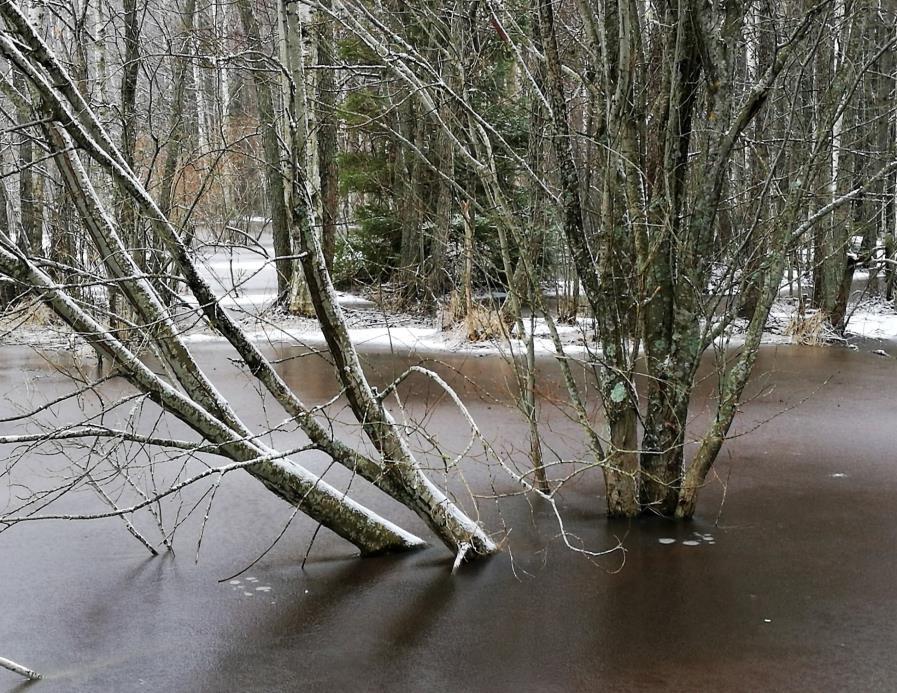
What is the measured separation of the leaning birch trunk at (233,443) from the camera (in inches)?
175

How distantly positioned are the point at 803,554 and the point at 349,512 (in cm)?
280

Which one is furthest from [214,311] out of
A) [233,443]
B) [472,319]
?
[472,319]

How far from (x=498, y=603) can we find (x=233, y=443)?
169 centimetres

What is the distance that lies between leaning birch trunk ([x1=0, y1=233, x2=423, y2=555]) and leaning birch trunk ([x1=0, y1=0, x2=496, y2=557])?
11.4 inches

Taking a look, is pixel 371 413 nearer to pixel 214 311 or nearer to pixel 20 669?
pixel 214 311

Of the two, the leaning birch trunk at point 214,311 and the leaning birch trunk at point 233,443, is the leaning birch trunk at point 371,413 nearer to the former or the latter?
the leaning birch trunk at point 214,311

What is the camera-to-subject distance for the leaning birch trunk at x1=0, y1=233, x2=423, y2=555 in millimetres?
4434

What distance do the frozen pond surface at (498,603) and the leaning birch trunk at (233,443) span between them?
19 centimetres

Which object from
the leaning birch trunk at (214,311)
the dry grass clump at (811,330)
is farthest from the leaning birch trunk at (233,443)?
the dry grass clump at (811,330)

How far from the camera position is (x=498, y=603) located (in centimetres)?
492

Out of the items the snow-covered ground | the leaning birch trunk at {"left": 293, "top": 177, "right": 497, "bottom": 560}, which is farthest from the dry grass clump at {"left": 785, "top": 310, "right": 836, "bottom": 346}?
the leaning birch trunk at {"left": 293, "top": 177, "right": 497, "bottom": 560}

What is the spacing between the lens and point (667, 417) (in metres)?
5.92

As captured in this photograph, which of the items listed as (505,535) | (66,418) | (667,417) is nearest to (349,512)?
(505,535)

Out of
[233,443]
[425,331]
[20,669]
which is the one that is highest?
[233,443]
